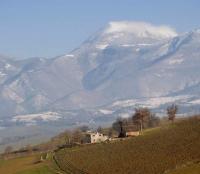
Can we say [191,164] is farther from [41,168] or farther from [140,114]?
[140,114]

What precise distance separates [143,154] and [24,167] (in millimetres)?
24568

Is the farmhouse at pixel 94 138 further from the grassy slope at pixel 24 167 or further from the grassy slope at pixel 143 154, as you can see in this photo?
the grassy slope at pixel 24 167

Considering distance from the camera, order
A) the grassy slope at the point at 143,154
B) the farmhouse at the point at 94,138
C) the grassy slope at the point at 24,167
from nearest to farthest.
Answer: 1. the grassy slope at the point at 143,154
2. the grassy slope at the point at 24,167
3. the farmhouse at the point at 94,138

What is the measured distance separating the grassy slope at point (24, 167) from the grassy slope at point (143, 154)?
2.98m

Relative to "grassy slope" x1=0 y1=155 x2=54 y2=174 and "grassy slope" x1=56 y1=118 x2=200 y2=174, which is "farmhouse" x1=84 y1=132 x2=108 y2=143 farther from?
"grassy slope" x1=0 y1=155 x2=54 y2=174

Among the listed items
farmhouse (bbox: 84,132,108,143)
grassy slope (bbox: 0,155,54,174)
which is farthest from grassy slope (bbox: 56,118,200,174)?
farmhouse (bbox: 84,132,108,143)

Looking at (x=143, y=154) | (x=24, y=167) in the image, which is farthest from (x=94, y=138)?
(x=143, y=154)

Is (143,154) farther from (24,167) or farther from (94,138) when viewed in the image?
(94,138)

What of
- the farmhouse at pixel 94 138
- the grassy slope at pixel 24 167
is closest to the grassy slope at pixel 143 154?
the grassy slope at pixel 24 167

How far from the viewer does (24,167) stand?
119500 mm

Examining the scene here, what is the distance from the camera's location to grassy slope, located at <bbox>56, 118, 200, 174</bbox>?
9119cm

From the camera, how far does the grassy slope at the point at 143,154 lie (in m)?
91.2

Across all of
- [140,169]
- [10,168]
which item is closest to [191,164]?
[140,169]

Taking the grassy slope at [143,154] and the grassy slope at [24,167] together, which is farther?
the grassy slope at [24,167]
